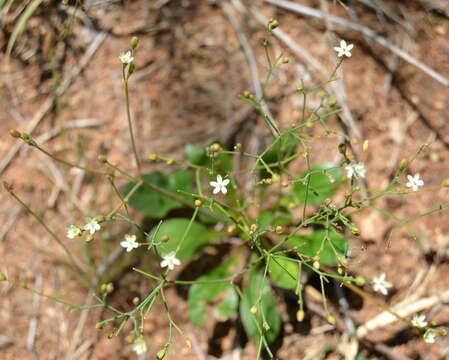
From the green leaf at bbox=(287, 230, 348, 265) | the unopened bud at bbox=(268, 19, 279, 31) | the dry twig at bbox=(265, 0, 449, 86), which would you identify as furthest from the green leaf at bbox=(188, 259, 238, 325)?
the dry twig at bbox=(265, 0, 449, 86)

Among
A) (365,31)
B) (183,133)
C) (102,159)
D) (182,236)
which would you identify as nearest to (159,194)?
(182,236)

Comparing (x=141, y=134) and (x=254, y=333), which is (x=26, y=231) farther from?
(x=254, y=333)

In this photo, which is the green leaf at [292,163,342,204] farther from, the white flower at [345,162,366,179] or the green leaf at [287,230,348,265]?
the white flower at [345,162,366,179]

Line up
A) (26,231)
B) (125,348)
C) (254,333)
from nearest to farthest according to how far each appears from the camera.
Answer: (254,333)
(125,348)
(26,231)

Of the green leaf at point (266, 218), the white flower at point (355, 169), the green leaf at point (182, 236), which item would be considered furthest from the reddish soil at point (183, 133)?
the white flower at point (355, 169)

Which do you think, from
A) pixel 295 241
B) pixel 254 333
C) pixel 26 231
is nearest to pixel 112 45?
pixel 26 231

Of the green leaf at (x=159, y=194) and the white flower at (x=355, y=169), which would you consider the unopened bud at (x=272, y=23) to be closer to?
the white flower at (x=355, y=169)
